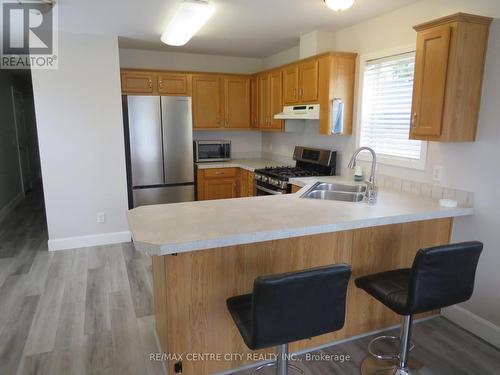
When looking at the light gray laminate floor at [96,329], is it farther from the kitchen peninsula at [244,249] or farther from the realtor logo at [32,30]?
the realtor logo at [32,30]

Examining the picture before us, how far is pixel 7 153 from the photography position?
6098mm

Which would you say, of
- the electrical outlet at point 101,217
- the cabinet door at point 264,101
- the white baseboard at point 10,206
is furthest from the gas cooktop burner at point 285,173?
the white baseboard at point 10,206

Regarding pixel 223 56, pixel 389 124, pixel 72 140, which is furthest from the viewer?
pixel 223 56

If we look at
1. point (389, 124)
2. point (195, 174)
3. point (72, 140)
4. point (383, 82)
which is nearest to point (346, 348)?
point (389, 124)

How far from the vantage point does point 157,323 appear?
2.46m

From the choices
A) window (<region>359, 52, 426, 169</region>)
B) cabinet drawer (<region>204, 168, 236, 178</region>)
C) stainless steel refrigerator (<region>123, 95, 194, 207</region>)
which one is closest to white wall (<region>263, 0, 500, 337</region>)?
window (<region>359, 52, 426, 169</region>)

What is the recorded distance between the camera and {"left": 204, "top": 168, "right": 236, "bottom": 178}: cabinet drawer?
493 centimetres

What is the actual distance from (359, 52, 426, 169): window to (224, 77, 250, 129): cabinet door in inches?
87.7

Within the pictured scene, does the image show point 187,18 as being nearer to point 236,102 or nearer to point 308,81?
point 308,81

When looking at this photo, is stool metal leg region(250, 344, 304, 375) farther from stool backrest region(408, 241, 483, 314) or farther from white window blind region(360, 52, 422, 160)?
white window blind region(360, 52, 422, 160)

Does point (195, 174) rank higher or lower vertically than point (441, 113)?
lower

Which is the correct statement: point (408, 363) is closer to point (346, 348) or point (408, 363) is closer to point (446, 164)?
point (346, 348)

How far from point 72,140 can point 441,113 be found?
3732mm

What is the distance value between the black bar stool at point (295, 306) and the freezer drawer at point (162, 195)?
3195 millimetres
